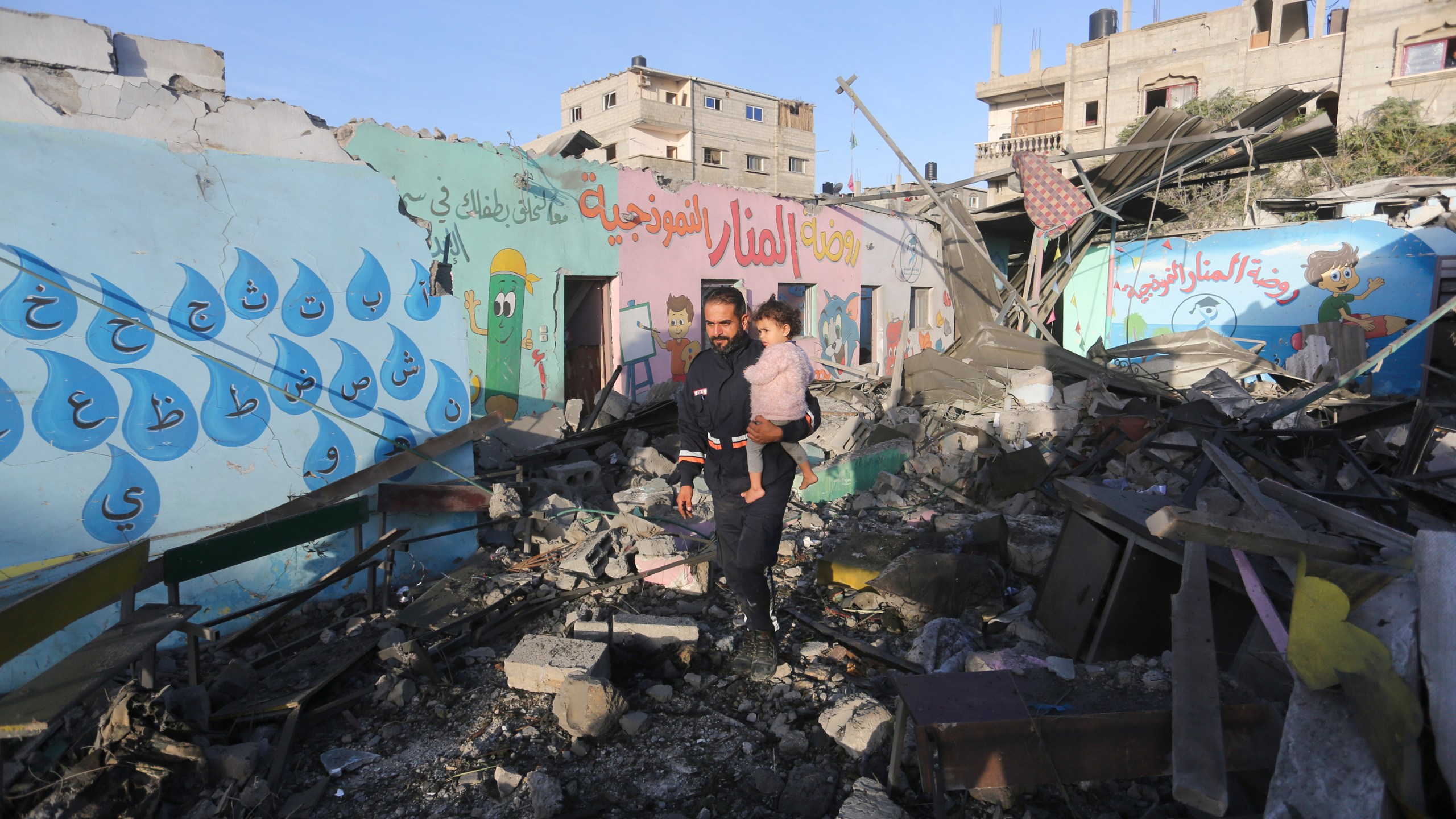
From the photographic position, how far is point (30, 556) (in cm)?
394

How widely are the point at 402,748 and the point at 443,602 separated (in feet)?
4.27

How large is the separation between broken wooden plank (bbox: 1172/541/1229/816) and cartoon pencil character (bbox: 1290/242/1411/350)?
14.8 metres

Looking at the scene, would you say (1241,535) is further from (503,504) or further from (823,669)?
(503,504)

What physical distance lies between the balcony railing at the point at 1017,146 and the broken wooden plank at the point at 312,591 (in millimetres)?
32104

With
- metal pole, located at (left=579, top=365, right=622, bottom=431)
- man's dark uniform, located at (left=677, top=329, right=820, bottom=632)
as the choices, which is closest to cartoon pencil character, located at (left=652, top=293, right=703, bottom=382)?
metal pole, located at (left=579, top=365, right=622, bottom=431)

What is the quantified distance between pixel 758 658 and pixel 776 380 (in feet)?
4.70

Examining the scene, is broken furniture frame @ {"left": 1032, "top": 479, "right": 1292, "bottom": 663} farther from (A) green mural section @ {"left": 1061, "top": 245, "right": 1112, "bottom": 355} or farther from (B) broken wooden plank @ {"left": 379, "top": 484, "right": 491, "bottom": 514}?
(A) green mural section @ {"left": 1061, "top": 245, "right": 1112, "bottom": 355}

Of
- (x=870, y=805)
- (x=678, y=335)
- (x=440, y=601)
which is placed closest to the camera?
(x=870, y=805)

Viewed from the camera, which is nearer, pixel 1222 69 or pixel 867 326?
pixel 867 326

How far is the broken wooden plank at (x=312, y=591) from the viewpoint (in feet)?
13.6

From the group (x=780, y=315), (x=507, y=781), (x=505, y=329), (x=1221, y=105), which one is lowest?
(x=507, y=781)

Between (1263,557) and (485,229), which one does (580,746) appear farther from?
(485,229)

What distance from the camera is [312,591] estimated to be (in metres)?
4.07

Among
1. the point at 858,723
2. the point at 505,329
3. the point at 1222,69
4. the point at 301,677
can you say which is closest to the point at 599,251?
the point at 505,329
